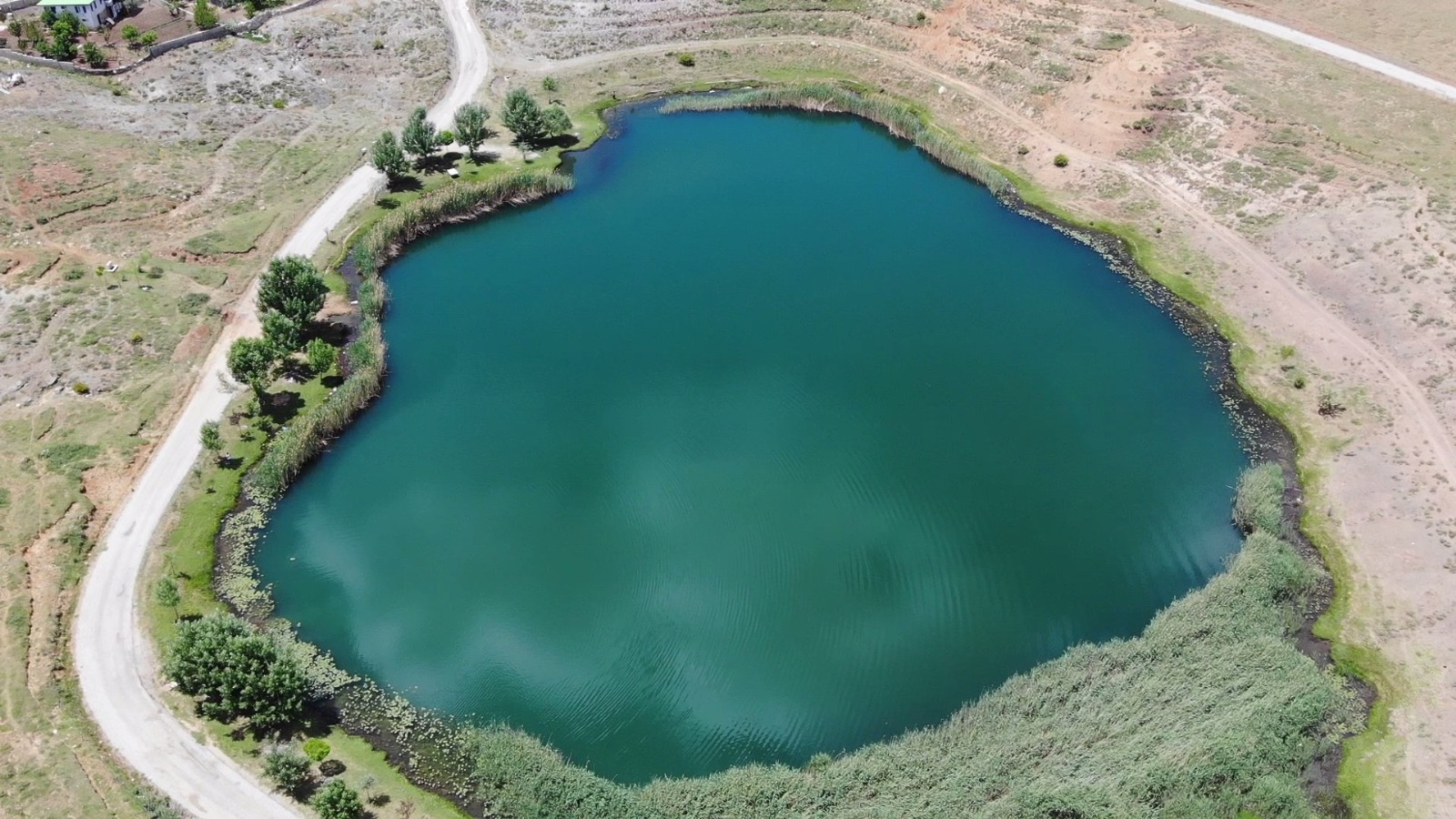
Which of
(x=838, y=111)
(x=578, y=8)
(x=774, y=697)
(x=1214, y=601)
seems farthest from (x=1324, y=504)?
(x=578, y=8)

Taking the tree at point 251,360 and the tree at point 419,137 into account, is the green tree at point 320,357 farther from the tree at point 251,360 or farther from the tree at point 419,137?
the tree at point 419,137

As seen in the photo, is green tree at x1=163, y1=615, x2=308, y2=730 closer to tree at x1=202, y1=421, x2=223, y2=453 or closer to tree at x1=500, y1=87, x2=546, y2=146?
tree at x1=202, y1=421, x2=223, y2=453

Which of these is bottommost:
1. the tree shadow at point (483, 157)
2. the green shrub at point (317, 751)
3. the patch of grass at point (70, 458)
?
the green shrub at point (317, 751)

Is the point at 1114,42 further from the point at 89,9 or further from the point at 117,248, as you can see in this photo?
the point at 89,9

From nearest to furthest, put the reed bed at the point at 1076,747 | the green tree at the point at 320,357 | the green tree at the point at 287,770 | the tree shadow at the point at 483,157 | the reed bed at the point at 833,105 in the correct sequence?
the reed bed at the point at 1076,747 < the green tree at the point at 287,770 < the green tree at the point at 320,357 < the tree shadow at the point at 483,157 < the reed bed at the point at 833,105

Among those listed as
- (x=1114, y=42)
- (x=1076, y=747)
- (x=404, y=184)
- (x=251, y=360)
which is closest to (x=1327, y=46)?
(x=1114, y=42)

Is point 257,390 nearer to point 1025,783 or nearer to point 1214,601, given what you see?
point 1025,783

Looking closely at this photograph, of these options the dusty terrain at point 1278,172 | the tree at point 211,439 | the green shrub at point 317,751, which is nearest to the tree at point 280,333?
the tree at point 211,439
